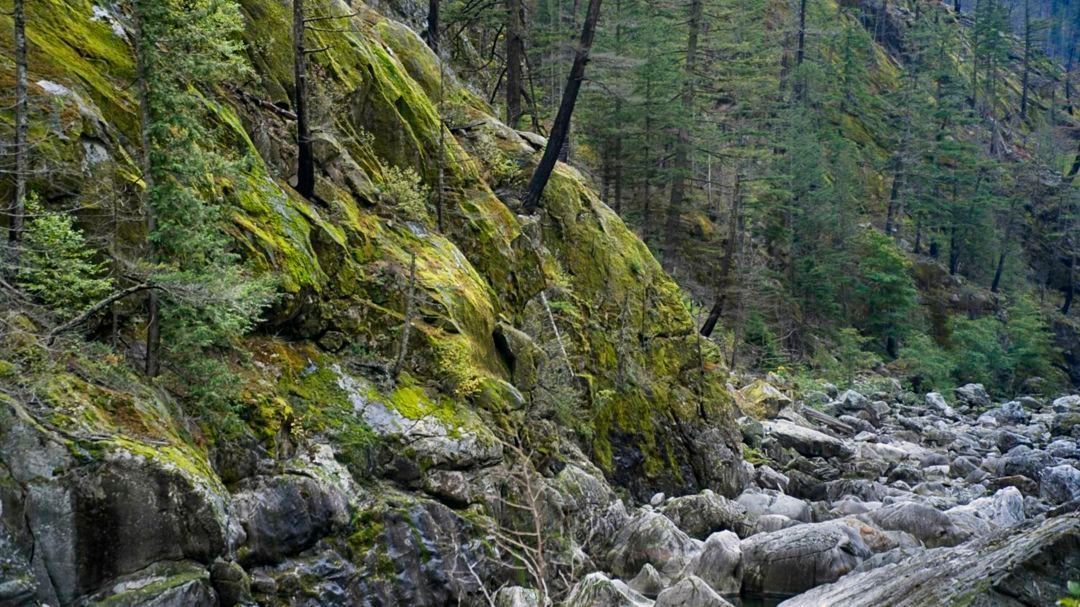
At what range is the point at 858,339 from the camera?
38.9 meters

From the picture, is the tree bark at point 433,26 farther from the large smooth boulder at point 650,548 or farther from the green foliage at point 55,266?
the green foliage at point 55,266

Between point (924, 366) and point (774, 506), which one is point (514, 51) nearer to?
point (774, 506)

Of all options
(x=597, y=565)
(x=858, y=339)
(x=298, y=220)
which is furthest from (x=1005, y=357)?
(x=298, y=220)

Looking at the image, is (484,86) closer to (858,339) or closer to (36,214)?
(36,214)

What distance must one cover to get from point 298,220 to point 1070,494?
17088 mm

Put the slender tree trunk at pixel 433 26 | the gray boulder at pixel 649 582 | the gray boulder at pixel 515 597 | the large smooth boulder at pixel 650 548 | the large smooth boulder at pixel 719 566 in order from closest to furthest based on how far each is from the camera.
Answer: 1. the gray boulder at pixel 515 597
2. the gray boulder at pixel 649 582
3. the large smooth boulder at pixel 719 566
4. the large smooth boulder at pixel 650 548
5. the slender tree trunk at pixel 433 26

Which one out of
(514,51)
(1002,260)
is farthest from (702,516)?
(1002,260)

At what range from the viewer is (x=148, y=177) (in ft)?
29.4

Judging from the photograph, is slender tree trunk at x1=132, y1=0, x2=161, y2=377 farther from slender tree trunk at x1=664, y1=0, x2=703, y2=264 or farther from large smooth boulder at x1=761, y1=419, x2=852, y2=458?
slender tree trunk at x1=664, y1=0, x2=703, y2=264

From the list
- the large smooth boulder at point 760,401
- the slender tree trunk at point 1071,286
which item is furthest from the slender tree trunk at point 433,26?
the slender tree trunk at point 1071,286

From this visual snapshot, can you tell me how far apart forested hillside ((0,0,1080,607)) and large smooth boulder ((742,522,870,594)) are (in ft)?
0.17

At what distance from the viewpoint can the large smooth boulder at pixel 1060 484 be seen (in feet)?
61.7

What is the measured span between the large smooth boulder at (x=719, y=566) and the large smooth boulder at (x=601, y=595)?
275 centimetres

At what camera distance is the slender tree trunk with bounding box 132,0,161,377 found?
878 centimetres
